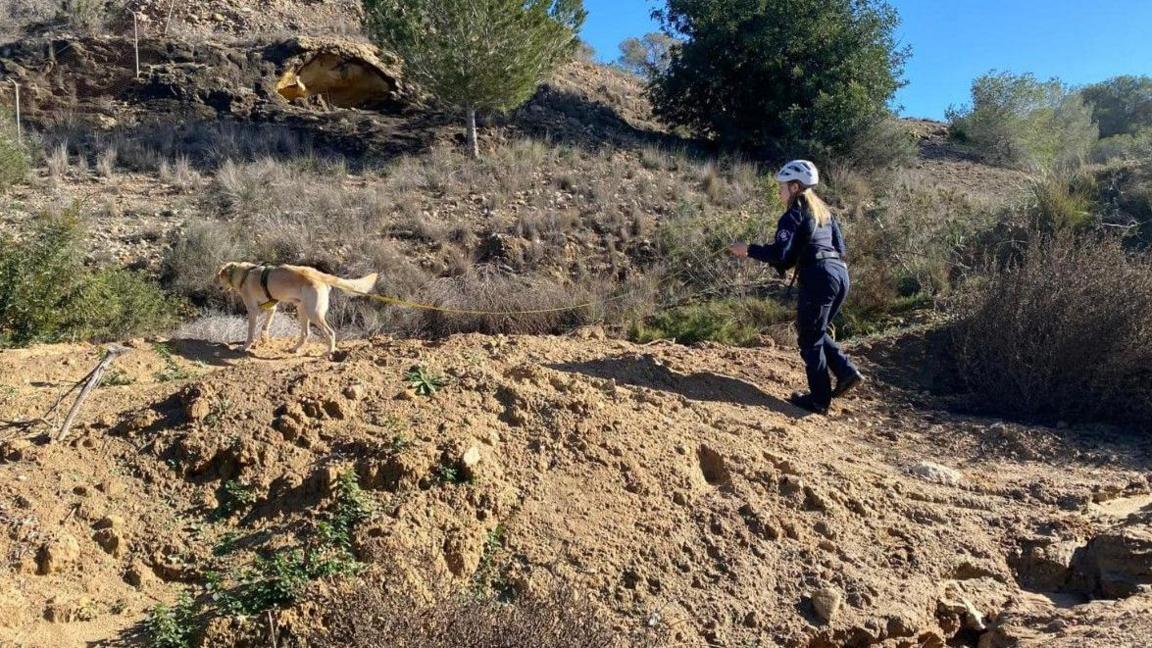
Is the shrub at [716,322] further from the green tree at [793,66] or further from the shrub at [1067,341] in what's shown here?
the green tree at [793,66]

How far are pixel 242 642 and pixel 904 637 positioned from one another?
2.82 metres

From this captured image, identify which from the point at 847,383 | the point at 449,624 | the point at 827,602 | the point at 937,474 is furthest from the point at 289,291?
the point at 937,474

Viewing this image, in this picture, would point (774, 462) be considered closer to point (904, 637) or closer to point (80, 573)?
point (904, 637)

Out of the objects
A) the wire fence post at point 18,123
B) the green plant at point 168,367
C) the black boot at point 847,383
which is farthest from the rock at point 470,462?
the wire fence post at point 18,123

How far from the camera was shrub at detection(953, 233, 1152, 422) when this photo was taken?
6.62 metres

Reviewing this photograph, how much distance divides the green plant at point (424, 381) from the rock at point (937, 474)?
2932mm

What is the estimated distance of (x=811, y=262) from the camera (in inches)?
245

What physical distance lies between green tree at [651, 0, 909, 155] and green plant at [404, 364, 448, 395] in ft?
50.7

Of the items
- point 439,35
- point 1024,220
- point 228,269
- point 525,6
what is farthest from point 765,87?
point 228,269

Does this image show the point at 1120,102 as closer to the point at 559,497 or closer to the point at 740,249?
the point at 740,249

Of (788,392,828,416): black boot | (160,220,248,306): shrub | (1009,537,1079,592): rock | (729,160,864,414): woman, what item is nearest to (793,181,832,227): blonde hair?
(729,160,864,414): woman

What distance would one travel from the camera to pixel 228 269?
22.1ft

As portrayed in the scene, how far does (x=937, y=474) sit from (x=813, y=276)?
62.2 inches

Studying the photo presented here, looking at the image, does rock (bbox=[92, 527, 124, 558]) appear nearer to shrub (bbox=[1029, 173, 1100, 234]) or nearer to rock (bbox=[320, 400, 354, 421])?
rock (bbox=[320, 400, 354, 421])
